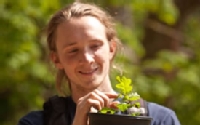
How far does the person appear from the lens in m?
2.56

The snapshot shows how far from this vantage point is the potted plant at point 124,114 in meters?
2.08

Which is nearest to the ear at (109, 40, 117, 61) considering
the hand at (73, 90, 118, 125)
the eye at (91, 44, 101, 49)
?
the eye at (91, 44, 101, 49)

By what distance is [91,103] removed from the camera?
7.37 feet

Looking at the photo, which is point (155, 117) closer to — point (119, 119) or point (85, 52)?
point (85, 52)

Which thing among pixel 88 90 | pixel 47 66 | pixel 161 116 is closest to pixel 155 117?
pixel 161 116

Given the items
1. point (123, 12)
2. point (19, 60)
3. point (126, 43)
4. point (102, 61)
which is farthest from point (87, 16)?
point (123, 12)

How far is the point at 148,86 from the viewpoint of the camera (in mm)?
6258

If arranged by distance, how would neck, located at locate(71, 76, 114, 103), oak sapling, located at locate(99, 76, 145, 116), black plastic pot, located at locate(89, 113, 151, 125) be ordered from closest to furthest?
black plastic pot, located at locate(89, 113, 151, 125) < oak sapling, located at locate(99, 76, 145, 116) < neck, located at locate(71, 76, 114, 103)

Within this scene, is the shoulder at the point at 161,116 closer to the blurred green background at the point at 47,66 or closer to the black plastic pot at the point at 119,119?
the black plastic pot at the point at 119,119

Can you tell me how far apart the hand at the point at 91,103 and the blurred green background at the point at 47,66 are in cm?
281

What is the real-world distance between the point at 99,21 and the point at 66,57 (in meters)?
0.23

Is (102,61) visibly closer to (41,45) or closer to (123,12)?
(41,45)

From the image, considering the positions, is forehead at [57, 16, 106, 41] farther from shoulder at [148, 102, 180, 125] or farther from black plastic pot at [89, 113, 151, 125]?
black plastic pot at [89, 113, 151, 125]

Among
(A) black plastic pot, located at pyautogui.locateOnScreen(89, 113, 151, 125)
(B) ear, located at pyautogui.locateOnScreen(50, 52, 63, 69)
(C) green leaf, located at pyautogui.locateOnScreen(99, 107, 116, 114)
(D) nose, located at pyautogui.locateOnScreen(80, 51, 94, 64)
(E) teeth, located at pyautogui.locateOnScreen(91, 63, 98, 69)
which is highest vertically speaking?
(B) ear, located at pyautogui.locateOnScreen(50, 52, 63, 69)
